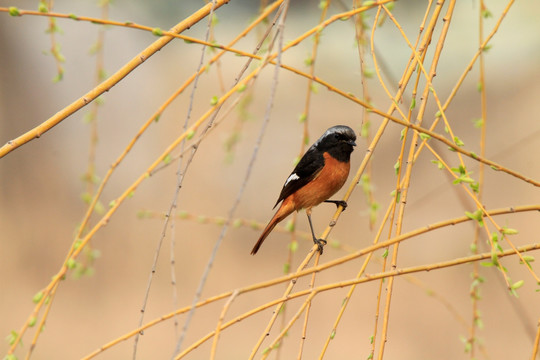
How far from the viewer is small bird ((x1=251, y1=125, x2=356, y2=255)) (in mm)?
3752

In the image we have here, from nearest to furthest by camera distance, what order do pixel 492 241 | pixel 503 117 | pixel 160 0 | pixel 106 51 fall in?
1. pixel 492 241
2. pixel 503 117
3. pixel 106 51
4. pixel 160 0

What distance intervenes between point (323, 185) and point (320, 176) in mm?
69

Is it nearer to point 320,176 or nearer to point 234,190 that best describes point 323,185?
point 320,176

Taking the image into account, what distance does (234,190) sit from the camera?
27.1ft

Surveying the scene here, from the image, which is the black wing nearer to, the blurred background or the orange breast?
the orange breast

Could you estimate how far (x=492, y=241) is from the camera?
1.88 metres

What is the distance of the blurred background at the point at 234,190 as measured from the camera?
7406mm

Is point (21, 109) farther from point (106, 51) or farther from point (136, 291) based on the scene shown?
point (136, 291)

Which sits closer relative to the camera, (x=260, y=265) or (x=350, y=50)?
(x=260, y=265)

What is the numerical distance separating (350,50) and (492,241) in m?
7.04

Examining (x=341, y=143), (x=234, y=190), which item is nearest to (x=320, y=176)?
(x=341, y=143)

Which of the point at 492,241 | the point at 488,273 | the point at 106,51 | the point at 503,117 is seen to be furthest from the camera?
the point at 106,51

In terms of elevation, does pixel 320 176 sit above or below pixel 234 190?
below

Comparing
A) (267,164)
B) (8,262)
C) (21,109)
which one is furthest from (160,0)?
(8,262)
